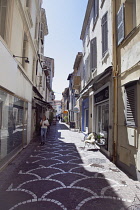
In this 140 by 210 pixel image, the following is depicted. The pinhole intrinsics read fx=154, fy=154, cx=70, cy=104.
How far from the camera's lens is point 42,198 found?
10.7 feet

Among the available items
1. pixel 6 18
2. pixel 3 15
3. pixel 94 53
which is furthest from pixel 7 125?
pixel 94 53

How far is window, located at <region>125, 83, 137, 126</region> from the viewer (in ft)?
15.7

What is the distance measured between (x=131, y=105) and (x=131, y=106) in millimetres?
33

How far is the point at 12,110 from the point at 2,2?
421 centimetres

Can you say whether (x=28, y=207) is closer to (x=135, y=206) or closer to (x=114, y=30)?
(x=135, y=206)

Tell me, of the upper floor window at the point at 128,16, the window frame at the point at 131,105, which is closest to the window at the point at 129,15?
the upper floor window at the point at 128,16

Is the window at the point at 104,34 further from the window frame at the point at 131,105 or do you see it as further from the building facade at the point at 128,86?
the window frame at the point at 131,105

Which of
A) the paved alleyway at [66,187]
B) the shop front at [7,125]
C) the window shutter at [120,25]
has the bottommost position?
the paved alleyway at [66,187]

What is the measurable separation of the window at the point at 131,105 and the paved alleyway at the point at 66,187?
1709 mm

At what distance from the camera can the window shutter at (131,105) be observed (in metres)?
4.81

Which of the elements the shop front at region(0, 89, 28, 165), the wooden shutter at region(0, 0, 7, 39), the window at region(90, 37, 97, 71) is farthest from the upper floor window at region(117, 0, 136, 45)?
the shop front at region(0, 89, 28, 165)

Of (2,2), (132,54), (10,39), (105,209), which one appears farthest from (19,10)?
(105,209)

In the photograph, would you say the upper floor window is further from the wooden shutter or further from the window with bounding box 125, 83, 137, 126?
the wooden shutter

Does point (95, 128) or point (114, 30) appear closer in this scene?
point (114, 30)
